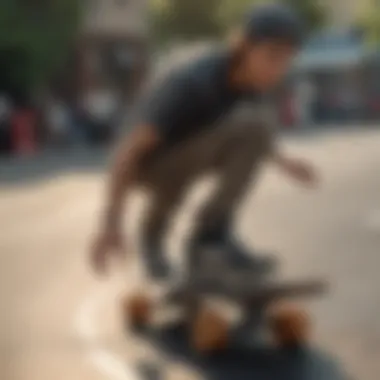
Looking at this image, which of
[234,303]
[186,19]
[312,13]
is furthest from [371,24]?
[234,303]

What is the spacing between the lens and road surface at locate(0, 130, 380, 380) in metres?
0.66

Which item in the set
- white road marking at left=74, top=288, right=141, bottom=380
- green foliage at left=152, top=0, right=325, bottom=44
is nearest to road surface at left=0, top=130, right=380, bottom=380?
white road marking at left=74, top=288, right=141, bottom=380

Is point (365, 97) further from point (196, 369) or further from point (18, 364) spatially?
point (18, 364)

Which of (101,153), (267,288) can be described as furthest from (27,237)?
(267,288)

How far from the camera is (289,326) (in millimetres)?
697

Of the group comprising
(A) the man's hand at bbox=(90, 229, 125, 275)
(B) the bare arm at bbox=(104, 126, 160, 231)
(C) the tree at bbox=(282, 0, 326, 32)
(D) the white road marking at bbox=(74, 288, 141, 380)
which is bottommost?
(D) the white road marking at bbox=(74, 288, 141, 380)

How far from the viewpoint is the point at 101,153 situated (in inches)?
25.9

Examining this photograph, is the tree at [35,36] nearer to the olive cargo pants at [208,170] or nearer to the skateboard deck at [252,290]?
the olive cargo pants at [208,170]

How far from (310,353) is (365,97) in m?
0.23

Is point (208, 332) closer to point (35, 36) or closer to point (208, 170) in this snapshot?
point (208, 170)

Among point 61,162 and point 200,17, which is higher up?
point 200,17

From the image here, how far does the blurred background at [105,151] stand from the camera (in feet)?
2.11

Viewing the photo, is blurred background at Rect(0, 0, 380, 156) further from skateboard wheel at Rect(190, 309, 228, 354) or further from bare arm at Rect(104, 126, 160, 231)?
skateboard wheel at Rect(190, 309, 228, 354)

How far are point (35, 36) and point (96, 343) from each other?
0.87 ft
